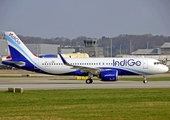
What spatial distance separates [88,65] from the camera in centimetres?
6034

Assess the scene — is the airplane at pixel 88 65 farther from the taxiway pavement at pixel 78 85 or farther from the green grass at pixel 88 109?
the green grass at pixel 88 109

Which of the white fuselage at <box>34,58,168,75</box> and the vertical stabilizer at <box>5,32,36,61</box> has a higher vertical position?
the vertical stabilizer at <box>5,32,36,61</box>

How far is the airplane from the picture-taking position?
59.0 m

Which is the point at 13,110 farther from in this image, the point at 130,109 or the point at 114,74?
the point at 114,74

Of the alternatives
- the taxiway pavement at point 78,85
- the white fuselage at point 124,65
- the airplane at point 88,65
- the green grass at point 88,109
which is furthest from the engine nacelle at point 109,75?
the green grass at point 88,109

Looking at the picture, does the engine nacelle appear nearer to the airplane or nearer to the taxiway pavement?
the airplane

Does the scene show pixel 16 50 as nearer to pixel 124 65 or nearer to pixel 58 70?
pixel 58 70

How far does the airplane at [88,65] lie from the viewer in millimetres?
59031

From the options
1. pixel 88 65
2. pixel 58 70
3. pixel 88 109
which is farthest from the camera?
pixel 58 70

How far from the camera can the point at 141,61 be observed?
59.3m

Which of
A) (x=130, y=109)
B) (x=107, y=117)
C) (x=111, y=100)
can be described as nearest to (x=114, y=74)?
(x=111, y=100)

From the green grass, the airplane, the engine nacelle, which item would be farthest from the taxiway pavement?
the green grass

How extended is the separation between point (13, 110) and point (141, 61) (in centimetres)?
3487

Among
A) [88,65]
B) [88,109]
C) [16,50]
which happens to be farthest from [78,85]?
[88,109]
